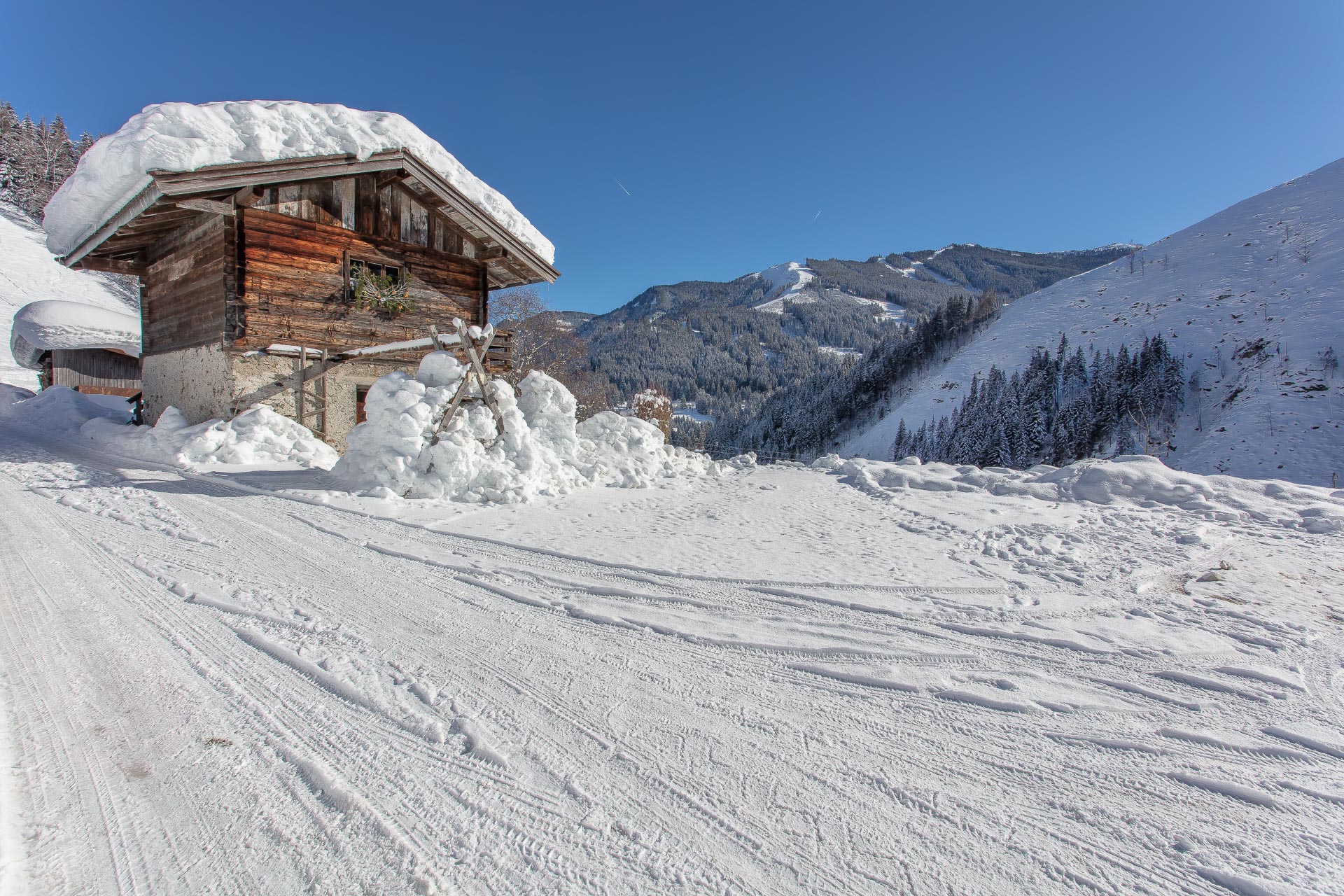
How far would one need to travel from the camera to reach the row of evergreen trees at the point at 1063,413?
3603cm

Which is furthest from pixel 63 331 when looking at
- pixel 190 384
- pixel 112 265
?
pixel 190 384

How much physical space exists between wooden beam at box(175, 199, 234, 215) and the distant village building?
1.2 inches

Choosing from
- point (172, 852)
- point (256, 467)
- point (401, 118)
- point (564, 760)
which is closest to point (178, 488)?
point (256, 467)

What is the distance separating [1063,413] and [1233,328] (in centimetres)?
1070

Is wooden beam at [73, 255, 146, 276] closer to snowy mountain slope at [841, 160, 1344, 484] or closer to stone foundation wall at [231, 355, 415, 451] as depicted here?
stone foundation wall at [231, 355, 415, 451]

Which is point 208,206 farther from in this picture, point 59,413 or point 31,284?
point 31,284

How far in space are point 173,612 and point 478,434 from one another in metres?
4.86

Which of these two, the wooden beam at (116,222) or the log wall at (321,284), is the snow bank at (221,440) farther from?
the wooden beam at (116,222)

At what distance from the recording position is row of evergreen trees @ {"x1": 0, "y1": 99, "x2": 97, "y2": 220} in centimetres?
4934

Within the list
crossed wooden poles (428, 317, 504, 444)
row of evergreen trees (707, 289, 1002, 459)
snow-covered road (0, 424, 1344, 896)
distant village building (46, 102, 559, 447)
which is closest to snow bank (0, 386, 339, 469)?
distant village building (46, 102, 559, 447)

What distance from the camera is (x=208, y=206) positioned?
10.5 metres

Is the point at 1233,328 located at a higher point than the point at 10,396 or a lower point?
higher

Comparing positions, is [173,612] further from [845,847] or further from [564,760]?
[845,847]

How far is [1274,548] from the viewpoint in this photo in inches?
253
